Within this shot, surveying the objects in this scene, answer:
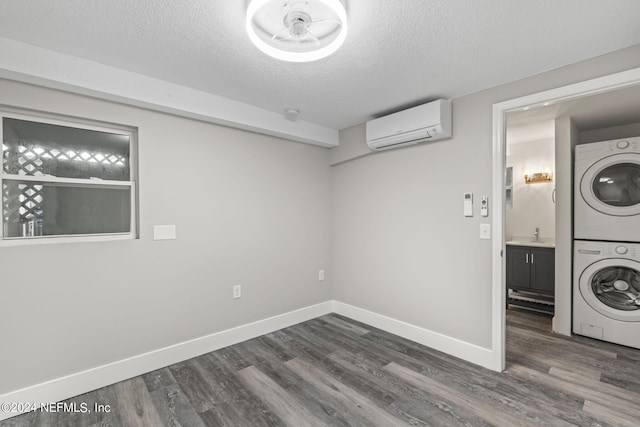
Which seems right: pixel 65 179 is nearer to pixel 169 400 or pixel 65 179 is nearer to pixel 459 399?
pixel 169 400

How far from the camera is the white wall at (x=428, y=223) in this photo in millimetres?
2502

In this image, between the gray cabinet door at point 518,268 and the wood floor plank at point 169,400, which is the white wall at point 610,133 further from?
the wood floor plank at point 169,400

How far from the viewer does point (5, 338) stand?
190cm

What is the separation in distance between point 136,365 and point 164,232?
108cm

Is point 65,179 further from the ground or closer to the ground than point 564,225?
further from the ground

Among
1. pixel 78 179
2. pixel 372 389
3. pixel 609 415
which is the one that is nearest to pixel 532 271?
pixel 609 415

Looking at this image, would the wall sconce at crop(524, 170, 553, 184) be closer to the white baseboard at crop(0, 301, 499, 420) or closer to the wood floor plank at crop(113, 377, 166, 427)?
the white baseboard at crop(0, 301, 499, 420)

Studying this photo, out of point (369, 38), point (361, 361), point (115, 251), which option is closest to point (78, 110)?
point (115, 251)

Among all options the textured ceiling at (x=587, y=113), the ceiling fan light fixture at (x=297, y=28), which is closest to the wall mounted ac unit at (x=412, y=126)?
the textured ceiling at (x=587, y=113)

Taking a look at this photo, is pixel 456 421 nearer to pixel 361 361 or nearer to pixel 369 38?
pixel 361 361

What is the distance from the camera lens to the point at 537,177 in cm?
425

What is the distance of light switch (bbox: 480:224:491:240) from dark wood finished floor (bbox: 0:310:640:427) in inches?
43.3

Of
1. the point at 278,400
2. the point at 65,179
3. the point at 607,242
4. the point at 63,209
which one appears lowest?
the point at 278,400

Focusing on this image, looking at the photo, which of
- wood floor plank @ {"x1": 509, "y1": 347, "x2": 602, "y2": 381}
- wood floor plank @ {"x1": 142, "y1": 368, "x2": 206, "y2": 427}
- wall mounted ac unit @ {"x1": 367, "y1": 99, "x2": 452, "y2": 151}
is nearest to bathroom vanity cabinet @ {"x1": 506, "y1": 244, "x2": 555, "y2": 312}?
wood floor plank @ {"x1": 509, "y1": 347, "x2": 602, "y2": 381}
